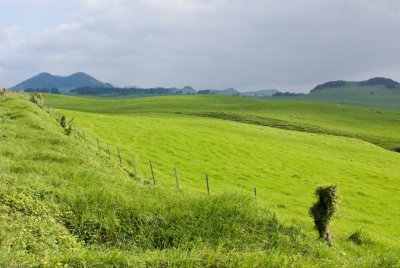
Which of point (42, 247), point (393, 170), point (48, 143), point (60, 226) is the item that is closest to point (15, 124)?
point (48, 143)

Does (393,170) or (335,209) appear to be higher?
(335,209)

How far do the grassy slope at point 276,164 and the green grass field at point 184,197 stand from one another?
21 centimetres

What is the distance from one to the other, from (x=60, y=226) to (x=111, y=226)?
194 cm

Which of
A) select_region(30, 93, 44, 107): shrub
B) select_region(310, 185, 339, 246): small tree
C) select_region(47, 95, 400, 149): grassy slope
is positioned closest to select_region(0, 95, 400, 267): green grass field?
select_region(310, 185, 339, 246): small tree

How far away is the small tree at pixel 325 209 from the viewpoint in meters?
18.3

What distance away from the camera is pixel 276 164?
53719mm

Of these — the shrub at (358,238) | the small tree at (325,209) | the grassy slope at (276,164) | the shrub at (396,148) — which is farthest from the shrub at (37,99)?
the shrub at (396,148)

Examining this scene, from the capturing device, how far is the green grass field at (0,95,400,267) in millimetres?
13148

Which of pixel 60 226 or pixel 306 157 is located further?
pixel 306 157

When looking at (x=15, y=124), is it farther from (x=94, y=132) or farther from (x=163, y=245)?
(x=163, y=245)

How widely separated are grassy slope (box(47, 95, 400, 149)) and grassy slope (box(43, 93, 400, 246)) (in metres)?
16.7

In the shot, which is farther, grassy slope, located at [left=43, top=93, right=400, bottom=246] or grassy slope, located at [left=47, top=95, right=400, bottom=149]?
grassy slope, located at [left=47, top=95, right=400, bottom=149]

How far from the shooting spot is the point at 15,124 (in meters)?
38.5

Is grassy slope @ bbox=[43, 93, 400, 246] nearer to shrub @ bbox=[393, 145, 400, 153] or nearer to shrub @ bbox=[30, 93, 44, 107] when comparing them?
shrub @ bbox=[30, 93, 44, 107]
